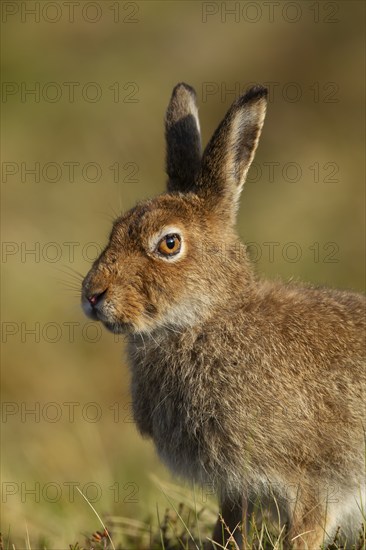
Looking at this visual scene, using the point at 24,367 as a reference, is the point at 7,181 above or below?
above

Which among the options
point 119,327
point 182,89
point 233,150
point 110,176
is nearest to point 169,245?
point 119,327

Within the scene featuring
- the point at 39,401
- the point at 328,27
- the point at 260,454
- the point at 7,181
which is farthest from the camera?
the point at 328,27

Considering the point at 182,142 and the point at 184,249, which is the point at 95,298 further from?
the point at 182,142

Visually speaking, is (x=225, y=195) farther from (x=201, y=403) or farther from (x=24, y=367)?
(x=24, y=367)

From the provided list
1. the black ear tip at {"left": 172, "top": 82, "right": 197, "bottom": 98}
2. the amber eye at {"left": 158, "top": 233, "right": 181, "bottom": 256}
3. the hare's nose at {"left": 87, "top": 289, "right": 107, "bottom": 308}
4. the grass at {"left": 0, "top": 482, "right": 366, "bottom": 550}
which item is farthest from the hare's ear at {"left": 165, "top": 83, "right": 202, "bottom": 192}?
the grass at {"left": 0, "top": 482, "right": 366, "bottom": 550}

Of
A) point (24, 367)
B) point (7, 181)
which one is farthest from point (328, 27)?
point (24, 367)

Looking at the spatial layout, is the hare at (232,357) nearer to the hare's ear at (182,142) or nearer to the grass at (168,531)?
the grass at (168,531)

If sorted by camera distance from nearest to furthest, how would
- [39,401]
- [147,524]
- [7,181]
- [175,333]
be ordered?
[175,333]
[147,524]
[39,401]
[7,181]

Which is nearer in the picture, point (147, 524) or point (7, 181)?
point (147, 524)
